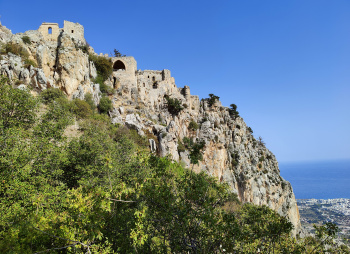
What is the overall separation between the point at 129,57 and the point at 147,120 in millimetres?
17550

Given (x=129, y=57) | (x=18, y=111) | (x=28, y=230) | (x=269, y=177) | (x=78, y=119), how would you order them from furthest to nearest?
(x=269, y=177)
(x=129, y=57)
(x=78, y=119)
(x=18, y=111)
(x=28, y=230)

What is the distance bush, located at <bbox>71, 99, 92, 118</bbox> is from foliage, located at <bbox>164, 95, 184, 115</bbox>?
2008cm

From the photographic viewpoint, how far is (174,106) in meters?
46.1

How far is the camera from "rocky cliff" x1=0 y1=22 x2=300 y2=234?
31328 mm

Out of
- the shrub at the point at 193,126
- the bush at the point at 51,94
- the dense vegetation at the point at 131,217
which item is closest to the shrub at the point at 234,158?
the shrub at the point at 193,126

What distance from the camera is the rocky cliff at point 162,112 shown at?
3133 cm

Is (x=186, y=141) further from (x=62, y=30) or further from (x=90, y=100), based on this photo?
(x=62, y=30)

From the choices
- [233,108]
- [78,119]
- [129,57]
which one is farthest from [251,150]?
[78,119]

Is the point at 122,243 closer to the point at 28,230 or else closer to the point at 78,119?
the point at 28,230

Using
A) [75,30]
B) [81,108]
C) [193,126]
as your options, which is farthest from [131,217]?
[193,126]

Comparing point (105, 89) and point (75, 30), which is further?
point (105, 89)

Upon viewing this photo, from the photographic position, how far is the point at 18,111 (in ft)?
47.0

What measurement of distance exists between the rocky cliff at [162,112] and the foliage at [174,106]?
2.30 feet

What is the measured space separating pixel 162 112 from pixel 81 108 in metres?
19.8
